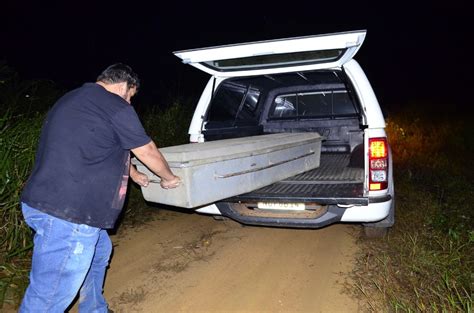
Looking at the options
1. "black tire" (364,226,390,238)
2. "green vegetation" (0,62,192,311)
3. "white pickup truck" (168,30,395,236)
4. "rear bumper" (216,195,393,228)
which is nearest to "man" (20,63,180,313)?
"green vegetation" (0,62,192,311)

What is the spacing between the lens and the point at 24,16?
21641 millimetres

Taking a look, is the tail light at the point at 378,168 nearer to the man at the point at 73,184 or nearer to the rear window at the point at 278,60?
the rear window at the point at 278,60

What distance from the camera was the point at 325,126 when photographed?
16.9 feet

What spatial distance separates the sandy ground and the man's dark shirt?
1130mm

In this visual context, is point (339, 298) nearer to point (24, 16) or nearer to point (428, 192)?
point (428, 192)

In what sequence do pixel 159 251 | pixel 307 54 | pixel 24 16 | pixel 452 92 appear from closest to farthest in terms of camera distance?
pixel 307 54 < pixel 159 251 < pixel 452 92 < pixel 24 16

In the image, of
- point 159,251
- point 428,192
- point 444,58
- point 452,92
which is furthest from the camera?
point 444,58

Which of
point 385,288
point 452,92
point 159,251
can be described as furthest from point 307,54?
point 452,92

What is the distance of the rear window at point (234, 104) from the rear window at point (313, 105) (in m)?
0.45

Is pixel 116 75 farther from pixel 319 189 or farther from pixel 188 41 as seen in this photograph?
pixel 188 41

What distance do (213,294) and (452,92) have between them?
20754 mm

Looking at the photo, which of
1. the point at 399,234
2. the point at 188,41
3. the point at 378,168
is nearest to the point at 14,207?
the point at 378,168

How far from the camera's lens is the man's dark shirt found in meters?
2.09

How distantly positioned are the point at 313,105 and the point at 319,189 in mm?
2372
